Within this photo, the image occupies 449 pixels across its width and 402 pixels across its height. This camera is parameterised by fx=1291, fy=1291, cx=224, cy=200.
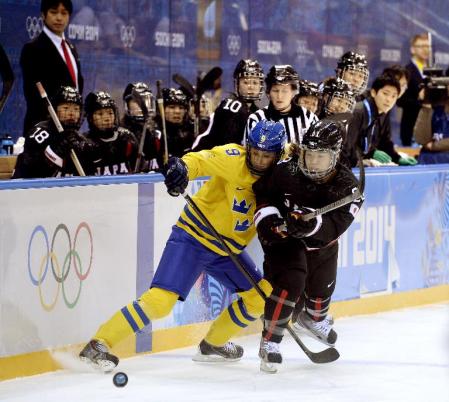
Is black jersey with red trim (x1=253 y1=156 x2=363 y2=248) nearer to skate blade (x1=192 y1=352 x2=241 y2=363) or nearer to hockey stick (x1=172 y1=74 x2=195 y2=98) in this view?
skate blade (x1=192 y1=352 x2=241 y2=363)

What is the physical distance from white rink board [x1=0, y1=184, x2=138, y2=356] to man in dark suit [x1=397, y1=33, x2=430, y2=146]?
370 centimetres

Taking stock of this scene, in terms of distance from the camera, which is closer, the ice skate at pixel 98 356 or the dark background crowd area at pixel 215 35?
the ice skate at pixel 98 356

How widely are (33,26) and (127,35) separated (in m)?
0.95

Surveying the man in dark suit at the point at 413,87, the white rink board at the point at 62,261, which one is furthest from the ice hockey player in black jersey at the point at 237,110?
the man in dark suit at the point at 413,87

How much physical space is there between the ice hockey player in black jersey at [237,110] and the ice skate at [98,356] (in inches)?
56.2

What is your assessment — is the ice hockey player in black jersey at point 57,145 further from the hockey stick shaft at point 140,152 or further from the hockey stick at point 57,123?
the hockey stick shaft at point 140,152

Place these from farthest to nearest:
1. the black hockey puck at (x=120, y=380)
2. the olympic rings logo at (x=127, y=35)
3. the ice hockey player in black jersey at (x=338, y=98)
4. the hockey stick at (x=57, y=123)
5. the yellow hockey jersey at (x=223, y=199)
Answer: the olympic rings logo at (x=127, y=35) → the ice hockey player in black jersey at (x=338, y=98) → the hockey stick at (x=57, y=123) → the yellow hockey jersey at (x=223, y=199) → the black hockey puck at (x=120, y=380)

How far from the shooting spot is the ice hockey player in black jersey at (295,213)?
5203 mm

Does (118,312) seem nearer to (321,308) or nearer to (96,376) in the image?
(96,376)

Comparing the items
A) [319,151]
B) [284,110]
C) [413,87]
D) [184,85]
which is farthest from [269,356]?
[413,87]

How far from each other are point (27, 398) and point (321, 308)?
154cm

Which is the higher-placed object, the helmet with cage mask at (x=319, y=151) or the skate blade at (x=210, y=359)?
the helmet with cage mask at (x=319, y=151)

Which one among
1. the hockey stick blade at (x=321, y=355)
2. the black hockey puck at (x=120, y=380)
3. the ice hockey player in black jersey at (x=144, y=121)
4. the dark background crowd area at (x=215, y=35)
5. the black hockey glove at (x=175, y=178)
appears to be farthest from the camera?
the dark background crowd area at (x=215, y=35)

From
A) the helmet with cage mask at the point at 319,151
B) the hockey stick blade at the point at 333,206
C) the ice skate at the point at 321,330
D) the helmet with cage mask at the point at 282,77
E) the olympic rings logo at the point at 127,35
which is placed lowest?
the ice skate at the point at 321,330
